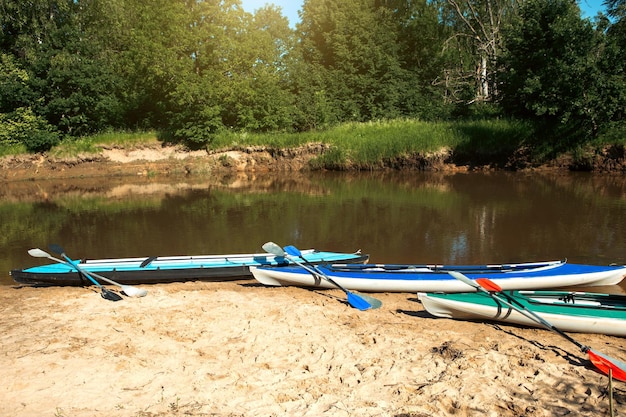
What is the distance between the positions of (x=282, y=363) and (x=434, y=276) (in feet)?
11.3

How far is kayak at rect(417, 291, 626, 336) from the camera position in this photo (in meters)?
6.02

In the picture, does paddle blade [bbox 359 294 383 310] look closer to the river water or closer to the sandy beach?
the sandy beach

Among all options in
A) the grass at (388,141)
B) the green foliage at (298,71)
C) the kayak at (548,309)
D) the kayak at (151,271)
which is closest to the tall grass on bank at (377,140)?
the grass at (388,141)

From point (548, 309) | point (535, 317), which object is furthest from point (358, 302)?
point (548, 309)

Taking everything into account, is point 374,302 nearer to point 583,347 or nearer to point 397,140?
point 583,347

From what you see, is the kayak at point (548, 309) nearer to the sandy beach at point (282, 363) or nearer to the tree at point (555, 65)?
the sandy beach at point (282, 363)

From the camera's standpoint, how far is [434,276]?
25.8 feet

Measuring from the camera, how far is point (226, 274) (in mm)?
8898

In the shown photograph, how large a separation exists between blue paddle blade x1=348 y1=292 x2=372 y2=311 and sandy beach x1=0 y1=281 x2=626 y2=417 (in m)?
0.11

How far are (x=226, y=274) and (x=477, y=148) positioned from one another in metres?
18.3

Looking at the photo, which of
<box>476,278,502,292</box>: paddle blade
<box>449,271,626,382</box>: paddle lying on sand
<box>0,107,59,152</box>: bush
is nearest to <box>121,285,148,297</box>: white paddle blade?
<box>449,271,626,382</box>: paddle lying on sand

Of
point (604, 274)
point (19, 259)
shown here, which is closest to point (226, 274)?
point (19, 259)

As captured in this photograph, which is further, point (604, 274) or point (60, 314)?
point (604, 274)

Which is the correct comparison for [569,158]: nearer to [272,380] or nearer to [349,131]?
[349,131]
